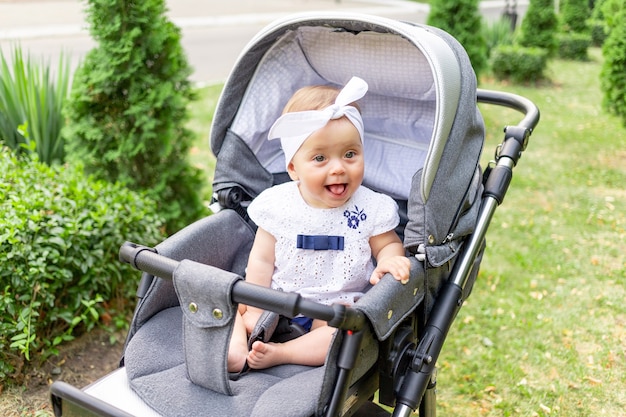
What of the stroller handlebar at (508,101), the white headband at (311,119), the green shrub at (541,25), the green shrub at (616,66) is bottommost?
the green shrub at (541,25)

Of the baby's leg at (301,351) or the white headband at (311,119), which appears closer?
the baby's leg at (301,351)

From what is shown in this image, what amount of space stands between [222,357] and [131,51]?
2.64m

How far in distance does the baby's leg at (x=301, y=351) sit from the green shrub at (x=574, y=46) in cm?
1311

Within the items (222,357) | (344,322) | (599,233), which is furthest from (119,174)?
(599,233)

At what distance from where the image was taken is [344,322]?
73.7 inches

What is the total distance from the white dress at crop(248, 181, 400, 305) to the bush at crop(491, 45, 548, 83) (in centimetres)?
912

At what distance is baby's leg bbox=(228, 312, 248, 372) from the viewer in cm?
229

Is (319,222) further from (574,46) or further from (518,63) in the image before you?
(574,46)

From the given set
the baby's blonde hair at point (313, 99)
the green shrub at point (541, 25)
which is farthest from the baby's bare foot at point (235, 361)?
the green shrub at point (541, 25)

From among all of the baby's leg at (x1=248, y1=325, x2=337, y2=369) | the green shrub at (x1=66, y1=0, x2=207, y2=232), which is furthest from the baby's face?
the green shrub at (x1=66, y1=0, x2=207, y2=232)

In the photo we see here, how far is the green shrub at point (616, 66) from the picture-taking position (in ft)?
22.0

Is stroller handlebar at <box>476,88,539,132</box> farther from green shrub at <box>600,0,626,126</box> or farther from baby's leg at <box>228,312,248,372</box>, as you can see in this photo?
green shrub at <box>600,0,626,126</box>

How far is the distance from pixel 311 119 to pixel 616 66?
216 inches

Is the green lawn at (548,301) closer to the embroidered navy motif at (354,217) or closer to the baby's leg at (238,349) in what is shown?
the embroidered navy motif at (354,217)
